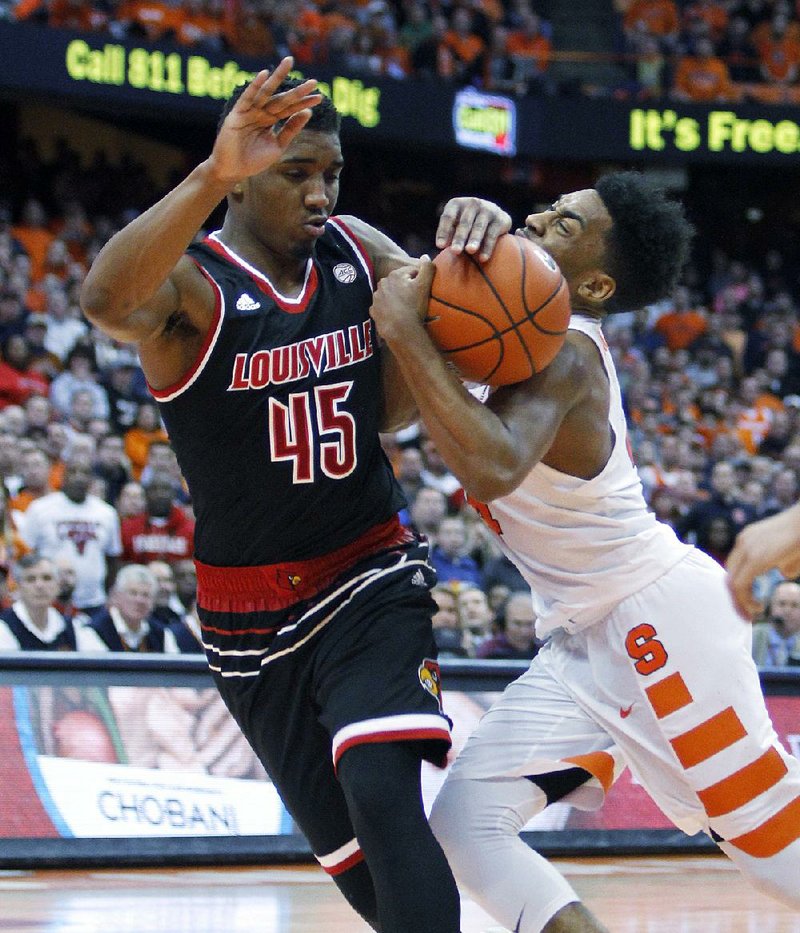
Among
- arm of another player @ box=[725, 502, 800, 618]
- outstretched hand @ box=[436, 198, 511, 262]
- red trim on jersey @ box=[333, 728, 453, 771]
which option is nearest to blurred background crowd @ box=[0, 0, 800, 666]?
red trim on jersey @ box=[333, 728, 453, 771]

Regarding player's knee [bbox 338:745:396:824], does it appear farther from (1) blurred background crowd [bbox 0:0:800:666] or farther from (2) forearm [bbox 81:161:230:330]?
(1) blurred background crowd [bbox 0:0:800:666]

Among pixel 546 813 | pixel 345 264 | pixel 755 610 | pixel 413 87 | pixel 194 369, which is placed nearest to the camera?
pixel 755 610

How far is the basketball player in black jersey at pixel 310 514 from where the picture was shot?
3.29m

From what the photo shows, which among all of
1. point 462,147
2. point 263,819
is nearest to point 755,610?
point 263,819

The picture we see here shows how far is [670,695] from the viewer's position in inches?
144

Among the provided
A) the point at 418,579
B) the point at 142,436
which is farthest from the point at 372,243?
the point at 142,436

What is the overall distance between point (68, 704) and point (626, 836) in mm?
2666

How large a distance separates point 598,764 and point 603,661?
0.26 metres

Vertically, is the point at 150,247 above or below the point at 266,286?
above

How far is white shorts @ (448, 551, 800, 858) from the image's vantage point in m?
3.63

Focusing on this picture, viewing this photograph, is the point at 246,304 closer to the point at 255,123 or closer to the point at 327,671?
the point at 255,123

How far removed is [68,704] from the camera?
22.2 feet

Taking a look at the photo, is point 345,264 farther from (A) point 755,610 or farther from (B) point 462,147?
(B) point 462,147

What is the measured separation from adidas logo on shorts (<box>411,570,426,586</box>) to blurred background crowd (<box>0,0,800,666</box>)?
3.89 meters
